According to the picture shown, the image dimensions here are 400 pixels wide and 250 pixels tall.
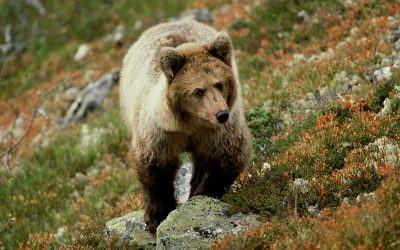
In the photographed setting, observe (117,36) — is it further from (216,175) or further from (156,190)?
(216,175)

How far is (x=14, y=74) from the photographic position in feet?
66.5

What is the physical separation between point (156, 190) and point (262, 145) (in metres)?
2.49

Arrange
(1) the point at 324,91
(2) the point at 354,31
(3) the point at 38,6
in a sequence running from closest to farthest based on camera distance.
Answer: (1) the point at 324,91 < (2) the point at 354,31 < (3) the point at 38,6

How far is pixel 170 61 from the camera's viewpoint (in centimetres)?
643

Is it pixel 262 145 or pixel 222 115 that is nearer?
pixel 222 115

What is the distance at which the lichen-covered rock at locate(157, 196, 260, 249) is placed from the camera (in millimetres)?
6402

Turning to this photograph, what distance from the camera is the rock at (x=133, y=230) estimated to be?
7.25m

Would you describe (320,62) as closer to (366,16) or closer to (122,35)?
(366,16)

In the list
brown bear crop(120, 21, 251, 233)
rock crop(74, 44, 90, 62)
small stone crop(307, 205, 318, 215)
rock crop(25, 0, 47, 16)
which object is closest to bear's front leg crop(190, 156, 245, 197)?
brown bear crop(120, 21, 251, 233)

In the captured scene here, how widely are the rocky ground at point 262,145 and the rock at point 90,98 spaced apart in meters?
0.05

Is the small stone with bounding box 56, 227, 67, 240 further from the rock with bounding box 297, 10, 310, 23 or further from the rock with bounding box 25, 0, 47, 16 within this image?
the rock with bounding box 25, 0, 47, 16

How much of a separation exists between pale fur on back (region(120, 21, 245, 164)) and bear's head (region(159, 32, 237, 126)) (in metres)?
0.14

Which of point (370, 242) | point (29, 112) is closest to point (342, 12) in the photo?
point (370, 242)

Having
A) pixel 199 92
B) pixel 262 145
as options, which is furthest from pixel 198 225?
pixel 262 145
